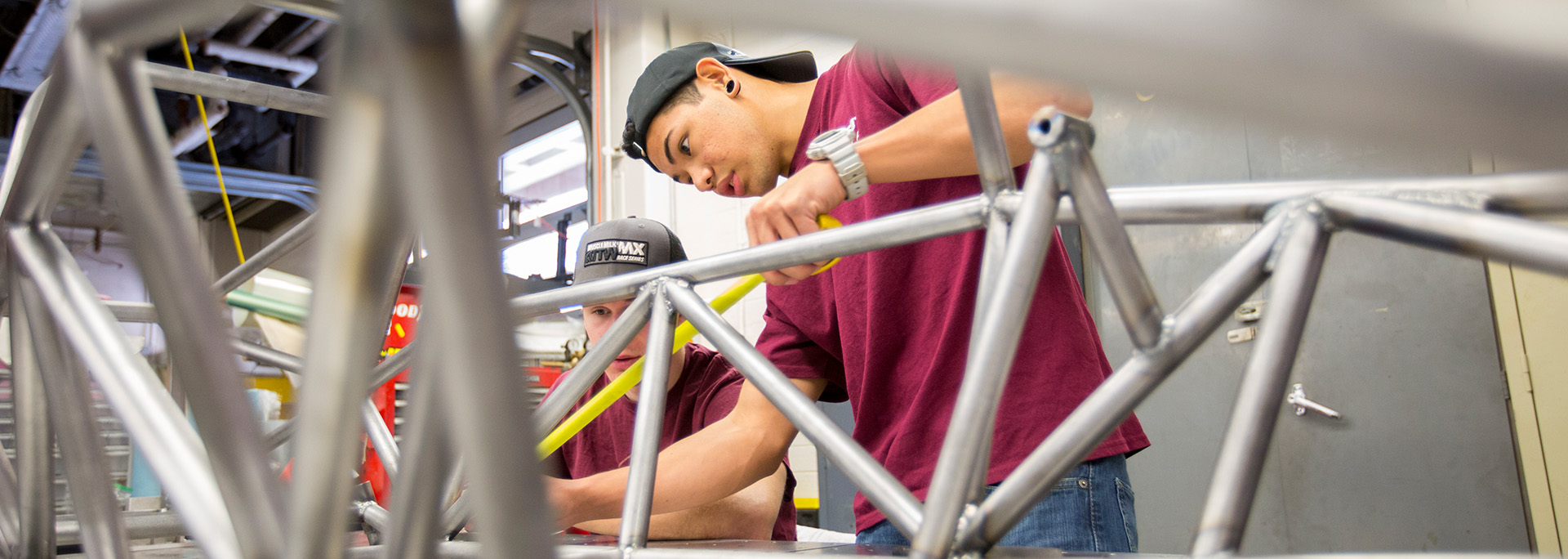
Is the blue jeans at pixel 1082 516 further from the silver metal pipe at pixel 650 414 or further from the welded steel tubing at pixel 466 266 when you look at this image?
the welded steel tubing at pixel 466 266

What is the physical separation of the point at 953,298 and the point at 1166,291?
154 centimetres

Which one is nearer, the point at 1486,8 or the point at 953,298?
the point at 1486,8

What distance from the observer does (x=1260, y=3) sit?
162mm

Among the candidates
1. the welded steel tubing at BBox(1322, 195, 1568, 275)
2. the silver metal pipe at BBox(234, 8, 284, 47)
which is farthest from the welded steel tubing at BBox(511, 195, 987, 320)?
the silver metal pipe at BBox(234, 8, 284, 47)

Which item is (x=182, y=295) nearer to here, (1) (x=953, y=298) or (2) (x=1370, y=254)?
(1) (x=953, y=298)

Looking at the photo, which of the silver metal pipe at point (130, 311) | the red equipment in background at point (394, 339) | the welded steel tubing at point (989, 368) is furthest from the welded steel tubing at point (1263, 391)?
the red equipment in background at point (394, 339)

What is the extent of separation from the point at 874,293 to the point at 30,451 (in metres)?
0.71

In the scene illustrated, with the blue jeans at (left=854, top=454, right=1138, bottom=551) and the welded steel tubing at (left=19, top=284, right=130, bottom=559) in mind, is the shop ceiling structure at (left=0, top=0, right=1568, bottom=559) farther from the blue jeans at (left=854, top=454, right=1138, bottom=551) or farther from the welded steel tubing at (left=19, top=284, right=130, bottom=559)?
the blue jeans at (left=854, top=454, right=1138, bottom=551)

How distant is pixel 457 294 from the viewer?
0.19 m

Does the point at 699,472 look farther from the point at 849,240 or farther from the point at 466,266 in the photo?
the point at 466,266

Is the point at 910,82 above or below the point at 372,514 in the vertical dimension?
above

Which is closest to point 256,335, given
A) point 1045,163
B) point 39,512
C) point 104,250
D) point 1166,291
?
point 39,512

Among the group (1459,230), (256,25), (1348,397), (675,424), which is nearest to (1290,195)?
(1459,230)

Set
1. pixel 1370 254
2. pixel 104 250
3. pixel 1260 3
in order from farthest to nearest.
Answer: pixel 104 250
pixel 1370 254
pixel 1260 3
